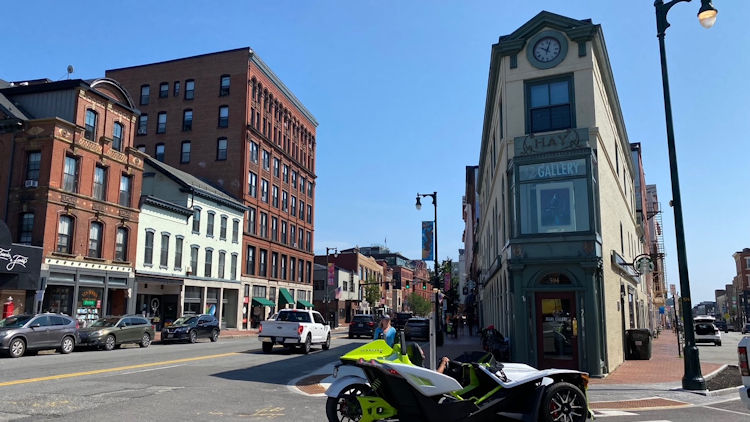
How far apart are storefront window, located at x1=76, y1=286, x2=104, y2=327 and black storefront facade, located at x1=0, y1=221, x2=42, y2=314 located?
313cm

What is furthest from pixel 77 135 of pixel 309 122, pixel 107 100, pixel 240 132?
pixel 309 122

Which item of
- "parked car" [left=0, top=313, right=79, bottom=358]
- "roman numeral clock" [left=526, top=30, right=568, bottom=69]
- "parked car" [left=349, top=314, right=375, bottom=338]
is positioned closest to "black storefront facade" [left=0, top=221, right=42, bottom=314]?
"parked car" [left=0, top=313, right=79, bottom=358]

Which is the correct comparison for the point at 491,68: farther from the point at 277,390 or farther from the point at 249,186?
the point at 249,186

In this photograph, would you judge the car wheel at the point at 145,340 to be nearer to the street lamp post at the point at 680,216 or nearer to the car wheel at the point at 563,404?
the street lamp post at the point at 680,216

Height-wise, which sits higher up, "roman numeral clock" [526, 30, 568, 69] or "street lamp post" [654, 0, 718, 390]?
"roman numeral clock" [526, 30, 568, 69]

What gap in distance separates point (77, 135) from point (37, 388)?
24.3m

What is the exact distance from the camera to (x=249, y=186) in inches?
2078

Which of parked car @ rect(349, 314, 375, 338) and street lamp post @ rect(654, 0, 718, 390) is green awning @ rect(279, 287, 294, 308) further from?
street lamp post @ rect(654, 0, 718, 390)

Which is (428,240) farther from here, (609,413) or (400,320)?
(609,413)

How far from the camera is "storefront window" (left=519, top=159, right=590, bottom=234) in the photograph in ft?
53.2

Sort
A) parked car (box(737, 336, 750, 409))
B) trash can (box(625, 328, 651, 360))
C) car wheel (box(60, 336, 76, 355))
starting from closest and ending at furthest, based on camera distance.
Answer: parked car (box(737, 336, 750, 409)), trash can (box(625, 328, 651, 360)), car wheel (box(60, 336, 76, 355))

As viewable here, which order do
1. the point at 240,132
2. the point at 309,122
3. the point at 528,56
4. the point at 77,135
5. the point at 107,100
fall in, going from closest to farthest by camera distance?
the point at 528,56 < the point at 77,135 < the point at 107,100 < the point at 240,132 < the point at 309,122

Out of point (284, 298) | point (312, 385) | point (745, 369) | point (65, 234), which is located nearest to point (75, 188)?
point (65, 234)

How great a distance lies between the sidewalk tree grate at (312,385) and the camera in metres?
12.4
